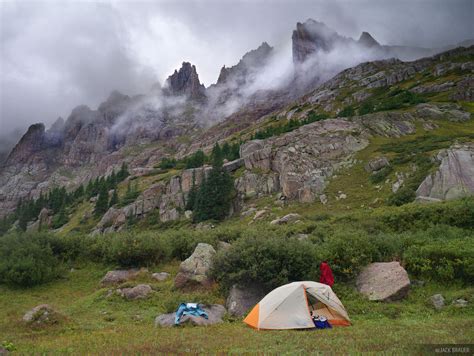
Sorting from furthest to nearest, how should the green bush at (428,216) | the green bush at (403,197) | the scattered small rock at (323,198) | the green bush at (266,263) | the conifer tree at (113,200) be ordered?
the conifer tree at (113,200) → the scattered small rock at (323,198) → the green bush at (403,197) → the green bush at (428,216) → the green bush at (266,263)

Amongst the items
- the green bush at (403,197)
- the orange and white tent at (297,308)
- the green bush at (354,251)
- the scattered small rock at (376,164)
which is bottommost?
the orange and white tent at (297,308)

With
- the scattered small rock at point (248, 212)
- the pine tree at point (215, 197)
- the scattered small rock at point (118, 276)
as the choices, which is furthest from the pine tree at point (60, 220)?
the scattered small rock at point (118, 276)

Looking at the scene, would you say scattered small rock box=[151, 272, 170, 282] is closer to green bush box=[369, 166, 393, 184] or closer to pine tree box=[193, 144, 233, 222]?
green bush box=[369, 166, 393, 184]

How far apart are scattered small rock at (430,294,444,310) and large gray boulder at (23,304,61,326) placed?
16.5 metres

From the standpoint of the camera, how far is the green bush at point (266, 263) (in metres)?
17.2

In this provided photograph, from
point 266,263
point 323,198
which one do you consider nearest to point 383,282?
point 266,263

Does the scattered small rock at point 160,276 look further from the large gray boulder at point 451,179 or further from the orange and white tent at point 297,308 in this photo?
the large gray boulder at point 451,179

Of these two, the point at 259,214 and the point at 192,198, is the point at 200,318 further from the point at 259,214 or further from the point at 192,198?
the point at 192,198

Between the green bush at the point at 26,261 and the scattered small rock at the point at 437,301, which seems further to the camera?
the green bush at the point at 26,261

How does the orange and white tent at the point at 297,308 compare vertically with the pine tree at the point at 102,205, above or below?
below

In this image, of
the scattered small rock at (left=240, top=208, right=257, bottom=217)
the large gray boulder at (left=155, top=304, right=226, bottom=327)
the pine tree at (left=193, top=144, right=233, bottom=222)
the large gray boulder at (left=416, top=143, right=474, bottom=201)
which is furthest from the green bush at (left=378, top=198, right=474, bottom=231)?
the pine tree at (left=193, top=144, right=233, bottom=222)

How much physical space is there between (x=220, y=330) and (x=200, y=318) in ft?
6.07

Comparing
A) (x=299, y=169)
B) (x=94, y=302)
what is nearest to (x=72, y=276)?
(x=94, y=302)

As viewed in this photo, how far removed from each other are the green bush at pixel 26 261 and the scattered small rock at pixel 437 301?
967 inches
